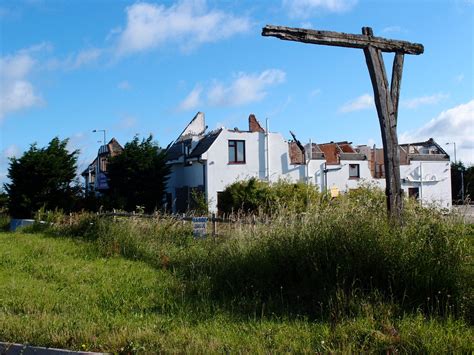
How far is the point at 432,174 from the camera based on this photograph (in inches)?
2055

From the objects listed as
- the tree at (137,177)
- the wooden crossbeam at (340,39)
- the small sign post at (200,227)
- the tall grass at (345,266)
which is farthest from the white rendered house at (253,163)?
the tall grass at (345,266)

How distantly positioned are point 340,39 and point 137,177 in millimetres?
28520

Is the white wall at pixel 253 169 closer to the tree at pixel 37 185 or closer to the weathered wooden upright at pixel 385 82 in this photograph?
the tree at pixel 37 185

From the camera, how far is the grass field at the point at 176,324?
209 inches

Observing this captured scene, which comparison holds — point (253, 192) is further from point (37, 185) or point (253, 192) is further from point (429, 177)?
point (429, 177)

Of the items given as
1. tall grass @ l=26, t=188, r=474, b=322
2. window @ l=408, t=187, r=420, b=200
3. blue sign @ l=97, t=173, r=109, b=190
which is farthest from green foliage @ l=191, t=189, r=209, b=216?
tall grass @ l=26, t=188, r=474, b=322

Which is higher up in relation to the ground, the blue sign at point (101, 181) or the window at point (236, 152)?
the window at point (236, 152)

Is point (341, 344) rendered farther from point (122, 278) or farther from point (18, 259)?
point (18, 259)

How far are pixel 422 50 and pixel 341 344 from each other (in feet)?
19.1

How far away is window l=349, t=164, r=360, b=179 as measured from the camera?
47062 millimetres

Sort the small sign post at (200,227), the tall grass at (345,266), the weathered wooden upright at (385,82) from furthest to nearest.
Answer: the small sign post at (200,227), the weathered wooden upright at (385,82), the tall grass at (345,266)

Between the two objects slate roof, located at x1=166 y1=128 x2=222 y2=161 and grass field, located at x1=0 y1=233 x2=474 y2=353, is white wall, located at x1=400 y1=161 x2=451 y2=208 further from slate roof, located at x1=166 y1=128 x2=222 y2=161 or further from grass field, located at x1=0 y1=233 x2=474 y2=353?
grass field, located at x1=0 y1=233 x2=474 y2=353

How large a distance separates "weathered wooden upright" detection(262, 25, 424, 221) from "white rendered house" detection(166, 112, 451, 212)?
2583cm

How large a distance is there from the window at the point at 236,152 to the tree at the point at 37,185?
1210cm
